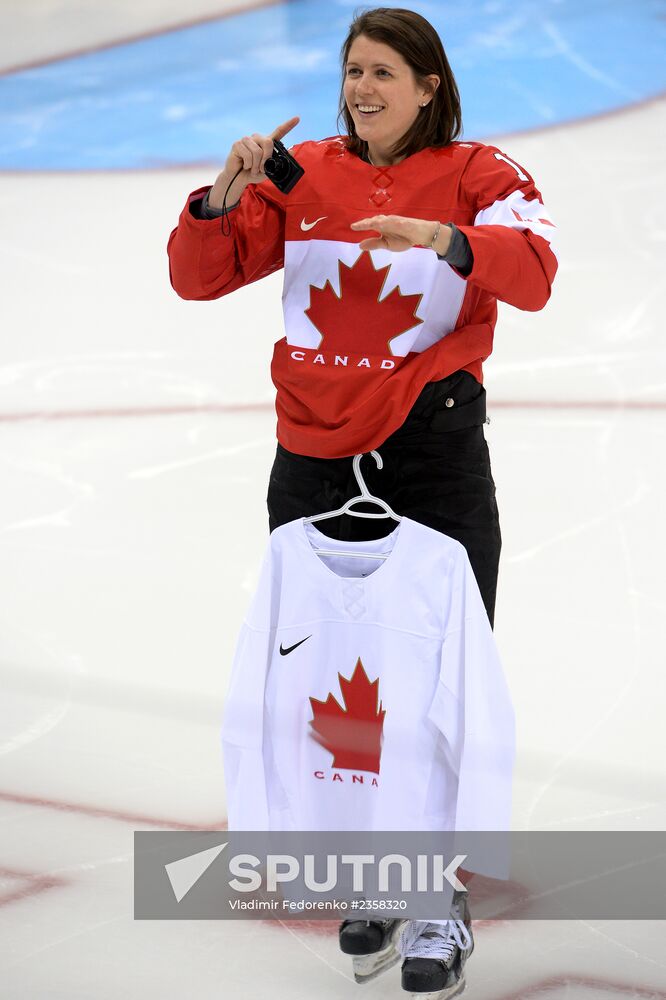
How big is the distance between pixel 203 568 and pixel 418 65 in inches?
65.8

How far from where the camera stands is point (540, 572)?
10.3ft

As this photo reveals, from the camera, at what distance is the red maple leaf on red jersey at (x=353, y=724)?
1.85 metres

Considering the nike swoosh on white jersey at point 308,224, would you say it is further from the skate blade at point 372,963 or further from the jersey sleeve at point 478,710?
the skate blade at point 372,963

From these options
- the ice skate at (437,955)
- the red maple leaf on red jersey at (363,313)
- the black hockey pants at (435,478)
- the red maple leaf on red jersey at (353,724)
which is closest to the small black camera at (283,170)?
the red maple leaf on red jersey at (363,313)

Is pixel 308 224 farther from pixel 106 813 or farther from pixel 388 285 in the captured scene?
pixel 106 813

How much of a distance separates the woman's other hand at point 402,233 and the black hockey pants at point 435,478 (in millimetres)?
246

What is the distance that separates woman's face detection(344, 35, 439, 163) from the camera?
180 centimetres

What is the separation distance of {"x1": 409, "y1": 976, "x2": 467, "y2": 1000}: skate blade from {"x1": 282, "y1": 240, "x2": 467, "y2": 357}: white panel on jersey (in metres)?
0.87

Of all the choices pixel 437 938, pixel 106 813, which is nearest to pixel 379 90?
pixel 437 938

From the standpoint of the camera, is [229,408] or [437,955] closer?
[437,955]

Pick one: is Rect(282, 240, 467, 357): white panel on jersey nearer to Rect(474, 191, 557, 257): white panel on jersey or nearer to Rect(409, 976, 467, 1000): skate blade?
Rect(474, 191, 557, 257): white panel on jersey

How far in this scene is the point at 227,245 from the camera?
1.85 metres

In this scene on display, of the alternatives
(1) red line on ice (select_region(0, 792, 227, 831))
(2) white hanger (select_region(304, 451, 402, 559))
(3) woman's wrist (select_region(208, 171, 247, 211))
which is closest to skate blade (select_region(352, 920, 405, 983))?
(1) red line on ice (select_region(0, 792, 227, 831))

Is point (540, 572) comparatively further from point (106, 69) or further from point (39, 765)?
point (106, 69)
